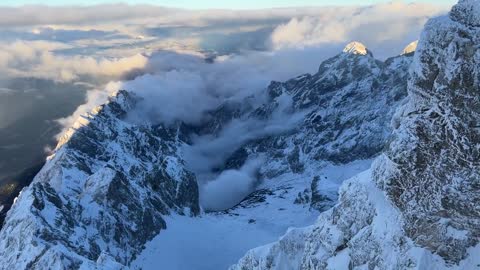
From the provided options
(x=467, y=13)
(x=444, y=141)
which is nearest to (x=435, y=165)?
(x=444, y=141)

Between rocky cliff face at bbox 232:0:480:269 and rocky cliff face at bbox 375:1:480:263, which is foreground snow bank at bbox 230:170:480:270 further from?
rocky cliff face at bbox 375:1:480:263

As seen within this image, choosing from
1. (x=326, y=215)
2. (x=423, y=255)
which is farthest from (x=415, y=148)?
→ (x=326, y=215)

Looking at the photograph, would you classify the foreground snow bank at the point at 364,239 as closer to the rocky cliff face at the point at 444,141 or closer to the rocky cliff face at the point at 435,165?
the rocky cliff face at the point at 435,165

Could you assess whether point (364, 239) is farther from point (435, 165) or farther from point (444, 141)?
point (444, 141)

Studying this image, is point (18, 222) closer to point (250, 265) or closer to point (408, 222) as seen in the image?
point (250, 265)

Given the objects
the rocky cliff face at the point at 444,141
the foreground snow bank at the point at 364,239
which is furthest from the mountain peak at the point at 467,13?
the foreground snow bank at the point at 364,239

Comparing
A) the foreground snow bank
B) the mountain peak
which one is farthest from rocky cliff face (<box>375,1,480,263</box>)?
the foreground snow bank

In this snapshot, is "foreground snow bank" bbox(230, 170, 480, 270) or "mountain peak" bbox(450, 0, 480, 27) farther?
"foreground snow bank" bbox(230, 170, 480, 270)

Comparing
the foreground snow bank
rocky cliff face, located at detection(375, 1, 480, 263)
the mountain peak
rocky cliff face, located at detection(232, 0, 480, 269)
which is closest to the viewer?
the mountain peak
